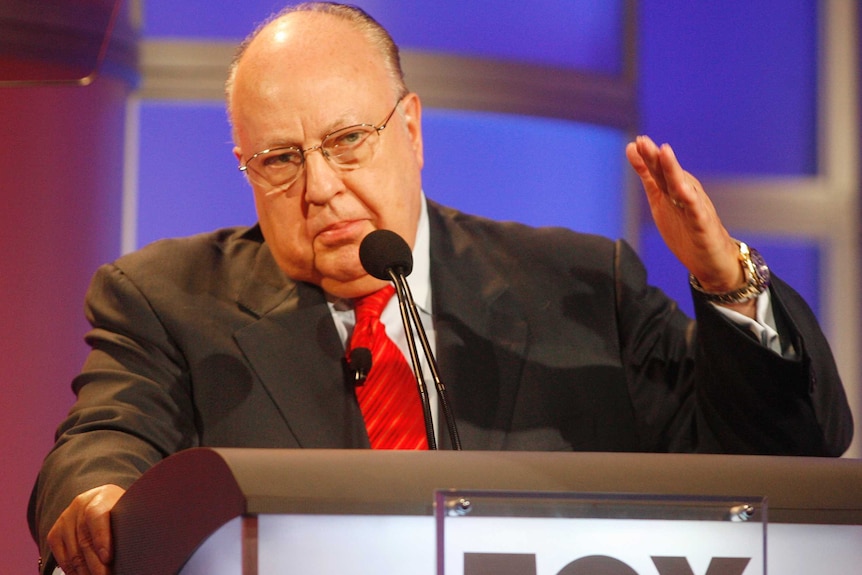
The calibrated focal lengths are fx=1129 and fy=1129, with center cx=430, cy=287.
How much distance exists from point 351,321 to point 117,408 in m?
0.43

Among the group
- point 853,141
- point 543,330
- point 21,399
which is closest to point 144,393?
point 543,330

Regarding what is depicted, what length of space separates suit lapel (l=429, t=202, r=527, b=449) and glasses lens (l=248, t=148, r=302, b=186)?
1.04 ft

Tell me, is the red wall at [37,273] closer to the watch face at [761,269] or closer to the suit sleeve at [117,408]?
the suit sleeve at [117,408]

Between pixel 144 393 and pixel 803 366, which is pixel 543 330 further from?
pixel 144 393

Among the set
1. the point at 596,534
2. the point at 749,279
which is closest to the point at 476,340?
the point at 749,279

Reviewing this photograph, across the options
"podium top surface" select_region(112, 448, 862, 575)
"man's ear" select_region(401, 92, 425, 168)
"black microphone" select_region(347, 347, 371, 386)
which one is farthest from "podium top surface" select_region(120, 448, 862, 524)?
"man's ear" select_region(401, 92, 425, 168)

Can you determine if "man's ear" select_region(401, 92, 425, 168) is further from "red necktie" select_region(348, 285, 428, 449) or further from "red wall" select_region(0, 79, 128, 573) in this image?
"red wall" select_region(0, 79, 128, 573)

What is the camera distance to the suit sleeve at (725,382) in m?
1.61

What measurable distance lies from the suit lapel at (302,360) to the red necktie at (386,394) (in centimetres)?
2

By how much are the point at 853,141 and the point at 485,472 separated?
8.54ft

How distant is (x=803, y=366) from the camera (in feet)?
5.21

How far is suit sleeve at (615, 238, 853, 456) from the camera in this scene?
1.61 m

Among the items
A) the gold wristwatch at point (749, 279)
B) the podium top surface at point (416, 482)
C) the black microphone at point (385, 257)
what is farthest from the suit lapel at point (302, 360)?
the podium top surface at point (416, 482)

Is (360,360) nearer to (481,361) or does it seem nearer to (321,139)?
(481,361)
